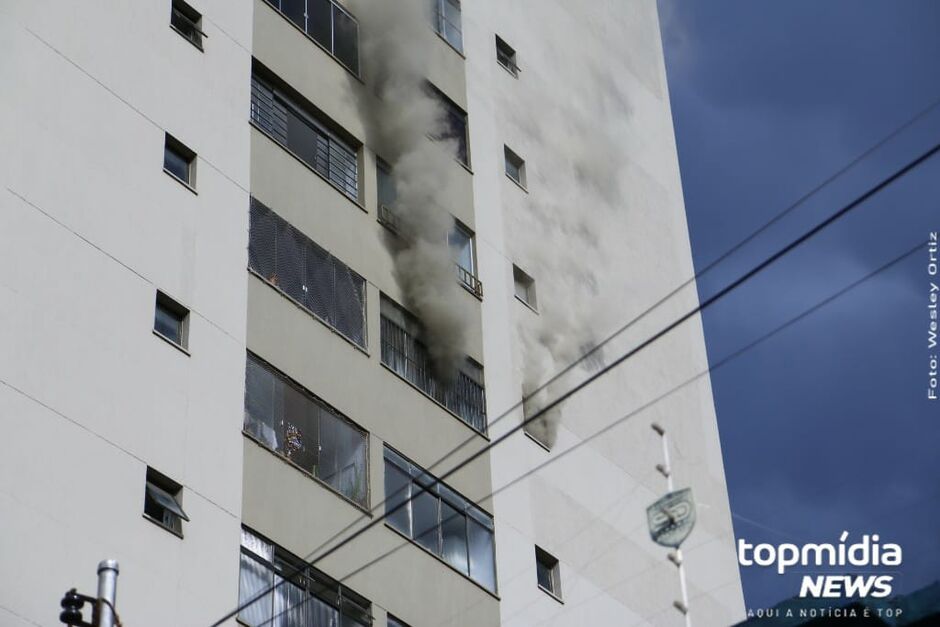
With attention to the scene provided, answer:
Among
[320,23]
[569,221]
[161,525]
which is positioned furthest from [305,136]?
[161,525]

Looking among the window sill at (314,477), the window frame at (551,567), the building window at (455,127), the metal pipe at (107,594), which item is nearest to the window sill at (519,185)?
the building window at (455,127)

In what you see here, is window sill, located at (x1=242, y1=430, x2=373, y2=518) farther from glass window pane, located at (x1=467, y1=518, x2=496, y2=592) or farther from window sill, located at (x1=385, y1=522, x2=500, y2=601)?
glass window pane, located at (x1=467, y1=518, x2=496, y2=592)

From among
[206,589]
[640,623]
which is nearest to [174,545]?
[206,589]

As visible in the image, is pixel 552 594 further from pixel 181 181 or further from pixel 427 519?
pixel 181 181

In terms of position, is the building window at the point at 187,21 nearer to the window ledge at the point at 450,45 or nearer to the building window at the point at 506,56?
the window ledge at the point at 450,45

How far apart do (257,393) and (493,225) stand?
10666 millimetres

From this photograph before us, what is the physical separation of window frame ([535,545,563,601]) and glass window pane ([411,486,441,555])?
3130mm

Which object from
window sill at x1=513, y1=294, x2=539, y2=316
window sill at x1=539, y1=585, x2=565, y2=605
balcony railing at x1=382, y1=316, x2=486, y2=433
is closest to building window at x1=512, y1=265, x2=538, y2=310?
window sill at x1=513, y1=294, x2=539, y2=316

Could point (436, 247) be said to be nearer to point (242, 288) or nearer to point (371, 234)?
point (371, 234)

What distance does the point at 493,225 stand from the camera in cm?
3953

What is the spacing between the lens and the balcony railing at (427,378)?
114 feet

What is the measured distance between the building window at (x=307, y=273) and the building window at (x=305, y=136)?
6.51ft

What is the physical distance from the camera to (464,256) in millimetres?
38344

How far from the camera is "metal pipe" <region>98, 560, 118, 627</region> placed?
16.7 metres
